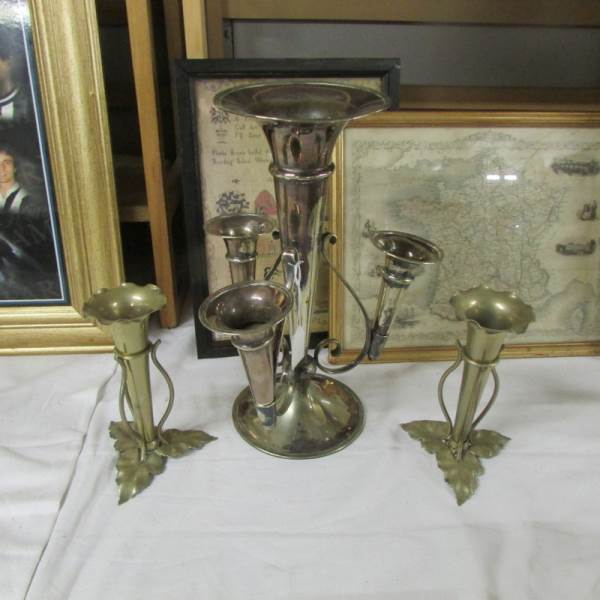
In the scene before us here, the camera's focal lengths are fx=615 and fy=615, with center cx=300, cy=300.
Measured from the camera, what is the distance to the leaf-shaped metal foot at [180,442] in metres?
0.71

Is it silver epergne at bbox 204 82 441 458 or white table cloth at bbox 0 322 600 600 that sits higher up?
silver epergne at bbox 204 82 441 458

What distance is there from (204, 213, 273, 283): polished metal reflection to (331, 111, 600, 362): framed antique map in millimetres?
113

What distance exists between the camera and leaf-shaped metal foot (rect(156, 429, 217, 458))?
713 mm

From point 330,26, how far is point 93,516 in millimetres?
823

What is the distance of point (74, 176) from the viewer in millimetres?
833

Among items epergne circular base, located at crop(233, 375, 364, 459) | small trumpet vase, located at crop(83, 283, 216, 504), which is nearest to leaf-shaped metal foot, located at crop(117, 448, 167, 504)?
small trumpet vase, located at crop(83, 283, 216, 504)

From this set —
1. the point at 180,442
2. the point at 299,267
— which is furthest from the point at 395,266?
the point at 180,442

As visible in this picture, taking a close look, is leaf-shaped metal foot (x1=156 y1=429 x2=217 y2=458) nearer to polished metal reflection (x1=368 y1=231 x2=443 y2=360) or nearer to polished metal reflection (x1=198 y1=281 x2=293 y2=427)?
polished metal reflection (x1=198 y1=281 x2=293 y2=427)

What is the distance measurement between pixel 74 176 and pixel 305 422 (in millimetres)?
453

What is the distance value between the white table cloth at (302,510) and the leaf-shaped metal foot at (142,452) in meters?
0.01

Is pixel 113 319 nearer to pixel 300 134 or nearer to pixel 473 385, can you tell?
pixel 300 134

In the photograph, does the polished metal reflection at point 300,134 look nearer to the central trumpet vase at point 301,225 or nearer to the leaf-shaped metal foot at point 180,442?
the central trumpet vase at point 301,225

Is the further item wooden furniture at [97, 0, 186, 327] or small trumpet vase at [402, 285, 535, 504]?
wooden furniture at [97, 0, 186, 327]

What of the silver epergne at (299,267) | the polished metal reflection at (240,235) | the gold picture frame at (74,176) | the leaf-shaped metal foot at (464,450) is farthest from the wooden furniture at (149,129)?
the leaf-shaped metal foot at (464,450)
